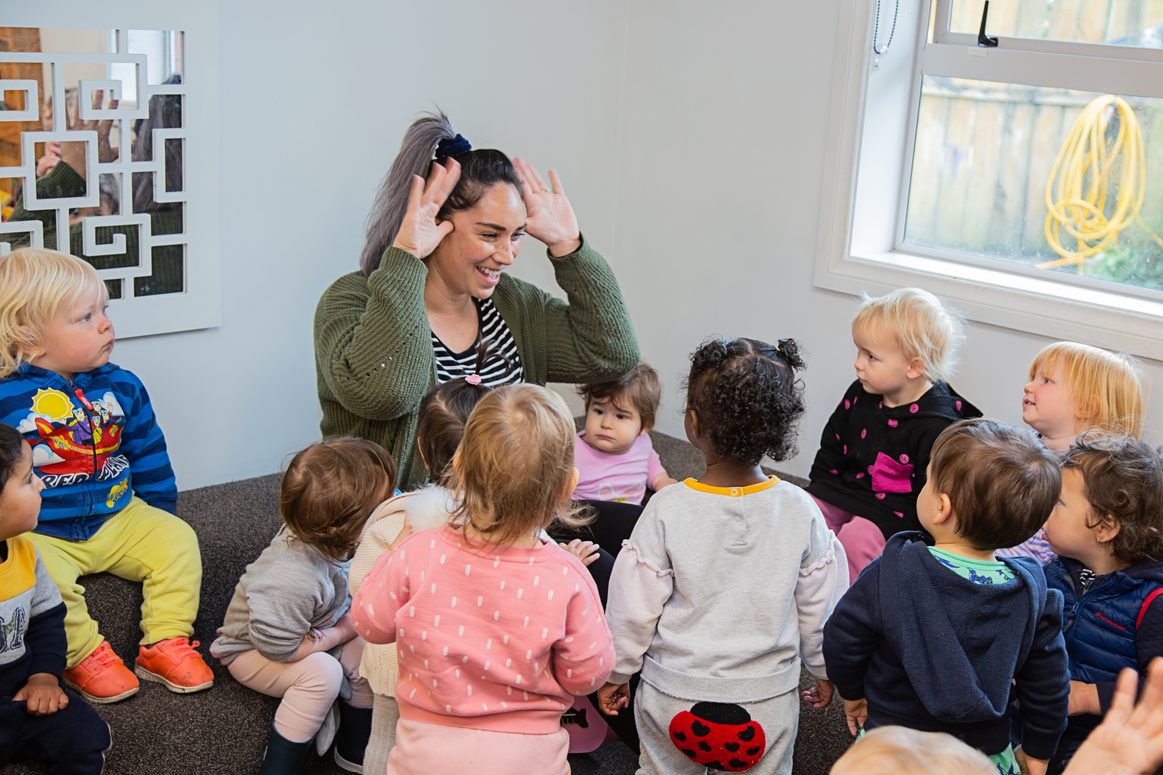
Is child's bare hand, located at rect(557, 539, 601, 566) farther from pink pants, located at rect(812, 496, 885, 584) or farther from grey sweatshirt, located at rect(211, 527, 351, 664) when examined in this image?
pink pants, located at rect(812, 496, 885, 584)

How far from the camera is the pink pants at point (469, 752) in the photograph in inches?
54.3

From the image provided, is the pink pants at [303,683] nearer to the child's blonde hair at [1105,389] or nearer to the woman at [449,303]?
the woman at [449,303]

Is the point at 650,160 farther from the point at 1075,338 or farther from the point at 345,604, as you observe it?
the point at 345,604

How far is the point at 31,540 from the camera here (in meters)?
1.84

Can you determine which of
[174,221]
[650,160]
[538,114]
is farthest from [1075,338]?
[174,221]

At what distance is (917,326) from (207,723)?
161 cm

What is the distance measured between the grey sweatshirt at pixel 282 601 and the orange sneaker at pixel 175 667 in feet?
0.27

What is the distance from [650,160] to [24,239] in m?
1.84

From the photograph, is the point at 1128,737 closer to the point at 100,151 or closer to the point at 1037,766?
the point at 1037,766

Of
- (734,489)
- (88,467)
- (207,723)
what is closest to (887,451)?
(734,489)

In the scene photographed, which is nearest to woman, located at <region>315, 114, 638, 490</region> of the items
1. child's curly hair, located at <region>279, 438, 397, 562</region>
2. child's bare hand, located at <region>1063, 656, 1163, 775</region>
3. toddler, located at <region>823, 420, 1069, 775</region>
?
child's curly hair, located at <region>279, 438, 397, 562</region>

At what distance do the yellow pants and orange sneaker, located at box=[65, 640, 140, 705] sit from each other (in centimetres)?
3

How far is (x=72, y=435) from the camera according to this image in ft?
6.18

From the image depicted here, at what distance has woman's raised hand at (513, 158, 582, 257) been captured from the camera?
2137 millimetres
